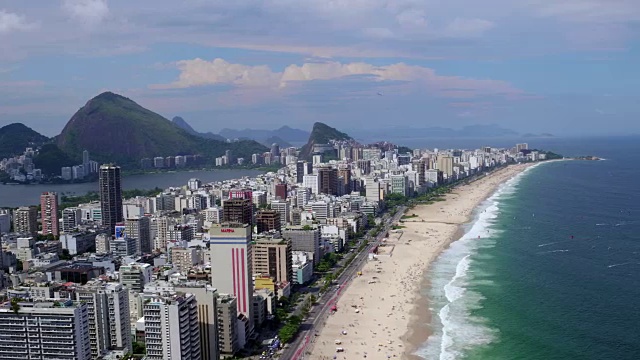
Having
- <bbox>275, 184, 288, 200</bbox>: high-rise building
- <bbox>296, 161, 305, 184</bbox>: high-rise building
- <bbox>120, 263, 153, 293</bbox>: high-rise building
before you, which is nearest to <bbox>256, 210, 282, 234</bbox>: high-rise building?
<bbox>120, 263, 153, 293</bbox>: high-rise building

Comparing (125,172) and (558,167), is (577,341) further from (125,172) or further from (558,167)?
(125,172)

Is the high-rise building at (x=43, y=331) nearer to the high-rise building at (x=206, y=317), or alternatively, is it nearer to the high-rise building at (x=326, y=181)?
the high-rise building at (x=206, y=317)

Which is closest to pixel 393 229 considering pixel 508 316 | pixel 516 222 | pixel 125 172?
pixel 516 222

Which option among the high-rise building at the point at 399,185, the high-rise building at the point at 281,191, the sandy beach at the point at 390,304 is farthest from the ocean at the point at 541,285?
the high-rise building at the point at 281,191

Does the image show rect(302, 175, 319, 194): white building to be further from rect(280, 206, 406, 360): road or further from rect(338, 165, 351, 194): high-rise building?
rect(280, 206, 406, 360): road

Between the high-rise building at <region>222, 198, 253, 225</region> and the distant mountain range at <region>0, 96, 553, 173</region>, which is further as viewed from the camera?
the distant mountain range at <region>0, 96, 553, 173</region>
